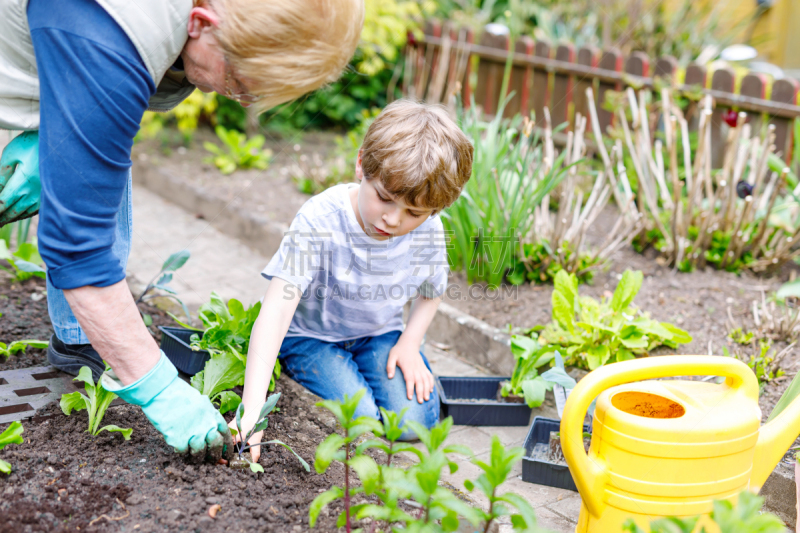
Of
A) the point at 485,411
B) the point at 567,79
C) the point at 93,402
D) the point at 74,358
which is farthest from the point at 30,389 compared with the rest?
the point at 567,79

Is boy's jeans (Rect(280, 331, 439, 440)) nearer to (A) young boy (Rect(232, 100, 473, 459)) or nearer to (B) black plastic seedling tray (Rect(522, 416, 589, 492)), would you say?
(A) young boy (Rect(232, 100, 473, 459))

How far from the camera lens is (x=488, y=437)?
2.20 meters

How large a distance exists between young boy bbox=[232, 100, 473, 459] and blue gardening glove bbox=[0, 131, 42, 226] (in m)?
0.64

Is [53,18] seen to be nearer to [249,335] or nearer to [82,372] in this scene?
[82,372]

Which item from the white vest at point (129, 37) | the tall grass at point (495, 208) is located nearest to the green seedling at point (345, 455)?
the white vest at point (129, 37)

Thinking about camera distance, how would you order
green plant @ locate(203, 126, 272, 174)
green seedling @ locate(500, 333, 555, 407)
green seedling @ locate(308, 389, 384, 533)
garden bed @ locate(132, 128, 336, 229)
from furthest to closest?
1. green plant @ locate(203, 126, 272, 174)
2. garden bed @ locate(132, 128, 336, 229)
3. green seedling @ locate(500, 333, 555, 407)
4. green seedling @ locate(308, 389, 384, 533)

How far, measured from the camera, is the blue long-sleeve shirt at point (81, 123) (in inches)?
47.1

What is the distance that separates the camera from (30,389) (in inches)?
72.2

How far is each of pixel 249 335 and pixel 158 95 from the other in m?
0.75

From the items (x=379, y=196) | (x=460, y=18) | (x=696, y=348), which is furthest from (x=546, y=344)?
(x=460, y=18)

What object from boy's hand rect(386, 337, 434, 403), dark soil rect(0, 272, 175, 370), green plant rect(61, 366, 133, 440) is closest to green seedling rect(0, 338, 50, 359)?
dark soil rect(0, 272, 175, 370)

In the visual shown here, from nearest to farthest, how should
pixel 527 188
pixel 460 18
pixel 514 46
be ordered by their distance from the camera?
1. pixel 527 188
2. pixel 514 46
3. pixel 460 18

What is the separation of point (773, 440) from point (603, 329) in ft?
2.46

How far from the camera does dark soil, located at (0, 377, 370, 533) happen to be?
4.34ft
